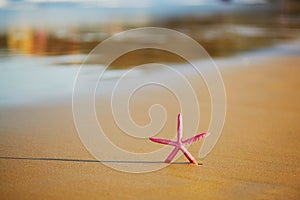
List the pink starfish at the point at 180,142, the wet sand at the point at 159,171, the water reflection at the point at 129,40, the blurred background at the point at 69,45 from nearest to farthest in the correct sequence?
the wet sand at the point at 159,171
the pink starfish at the point at 180,142
the blurred background at the point at 69,45
the water reflection at the point at 129,40

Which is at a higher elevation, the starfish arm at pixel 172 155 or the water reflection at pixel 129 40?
the water reflection at pixel 129 40

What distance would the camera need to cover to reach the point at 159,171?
11.3ft

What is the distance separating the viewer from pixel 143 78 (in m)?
7.04

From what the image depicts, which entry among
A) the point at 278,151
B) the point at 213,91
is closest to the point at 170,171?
the point at 278,151

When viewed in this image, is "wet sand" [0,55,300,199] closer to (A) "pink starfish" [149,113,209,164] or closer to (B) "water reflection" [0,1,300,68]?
(A) "pink starfish" [149,113,209,164]

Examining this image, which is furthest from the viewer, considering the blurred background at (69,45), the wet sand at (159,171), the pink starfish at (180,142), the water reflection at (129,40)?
the water reflection at (129,40)

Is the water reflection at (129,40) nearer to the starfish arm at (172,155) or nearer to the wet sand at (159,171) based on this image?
the wet sand at (159,171)

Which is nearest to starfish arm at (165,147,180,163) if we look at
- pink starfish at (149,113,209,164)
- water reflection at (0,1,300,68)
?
pink starfish at (149,113,209,164)

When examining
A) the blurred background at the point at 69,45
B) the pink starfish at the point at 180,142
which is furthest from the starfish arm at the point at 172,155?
the blurred background at the point at 69,45

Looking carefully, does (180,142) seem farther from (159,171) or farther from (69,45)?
(69,45)

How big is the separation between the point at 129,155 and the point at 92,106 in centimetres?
166

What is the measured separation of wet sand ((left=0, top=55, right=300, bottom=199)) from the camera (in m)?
3.10

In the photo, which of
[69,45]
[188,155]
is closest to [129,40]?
[69,45]

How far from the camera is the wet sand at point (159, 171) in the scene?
3098 millimetres
